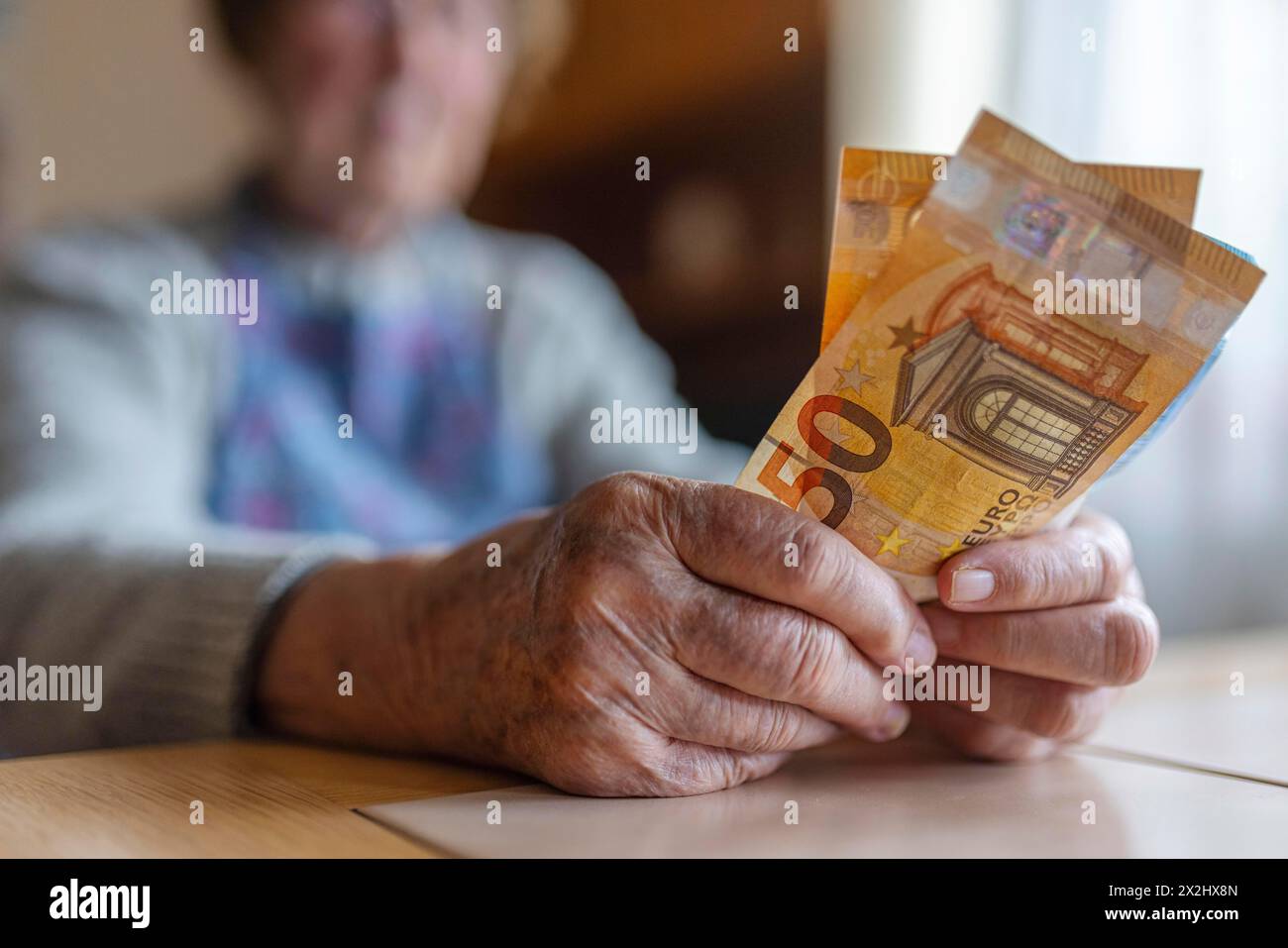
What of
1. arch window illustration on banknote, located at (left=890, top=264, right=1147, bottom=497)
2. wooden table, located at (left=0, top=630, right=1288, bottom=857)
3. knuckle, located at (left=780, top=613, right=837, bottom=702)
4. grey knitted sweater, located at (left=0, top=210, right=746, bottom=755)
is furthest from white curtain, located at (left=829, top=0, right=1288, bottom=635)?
knuckle, located at (left=780, top=613, right=837, bottom=702)

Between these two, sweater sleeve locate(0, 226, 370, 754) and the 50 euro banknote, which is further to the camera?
sweater sleeve locate(0, 226, 370, 754)

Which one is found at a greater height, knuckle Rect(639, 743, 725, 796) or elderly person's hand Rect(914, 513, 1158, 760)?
elderly person's hand Rect(914, 513, 1158, 760)

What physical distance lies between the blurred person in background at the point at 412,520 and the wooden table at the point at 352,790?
0.12 ft

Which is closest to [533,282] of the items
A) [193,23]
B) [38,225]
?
[193,23]

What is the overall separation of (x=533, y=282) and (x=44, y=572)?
1052 mm

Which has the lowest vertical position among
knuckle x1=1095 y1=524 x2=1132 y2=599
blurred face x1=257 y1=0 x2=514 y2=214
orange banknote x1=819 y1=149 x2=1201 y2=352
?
knuckle x1=1095 y1=524 x2=1132 y2=599

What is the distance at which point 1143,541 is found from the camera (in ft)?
7.65

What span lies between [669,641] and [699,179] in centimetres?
230

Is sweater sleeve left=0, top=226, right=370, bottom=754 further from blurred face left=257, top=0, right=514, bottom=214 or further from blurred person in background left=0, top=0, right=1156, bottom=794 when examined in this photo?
blurred face left=257, top=0, right=514, bottom=214

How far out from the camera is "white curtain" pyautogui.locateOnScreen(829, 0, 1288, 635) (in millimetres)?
2221

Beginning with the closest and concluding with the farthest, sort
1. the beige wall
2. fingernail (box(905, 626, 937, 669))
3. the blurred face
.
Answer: fingernail (box(905, 626, 937, 669)), the blurred face, the beige wall

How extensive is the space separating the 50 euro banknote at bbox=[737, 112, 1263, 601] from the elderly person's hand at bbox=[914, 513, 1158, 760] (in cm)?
3

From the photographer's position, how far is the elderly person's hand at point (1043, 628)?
0.60 meters

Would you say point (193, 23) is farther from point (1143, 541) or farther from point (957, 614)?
point (1143, 541)
